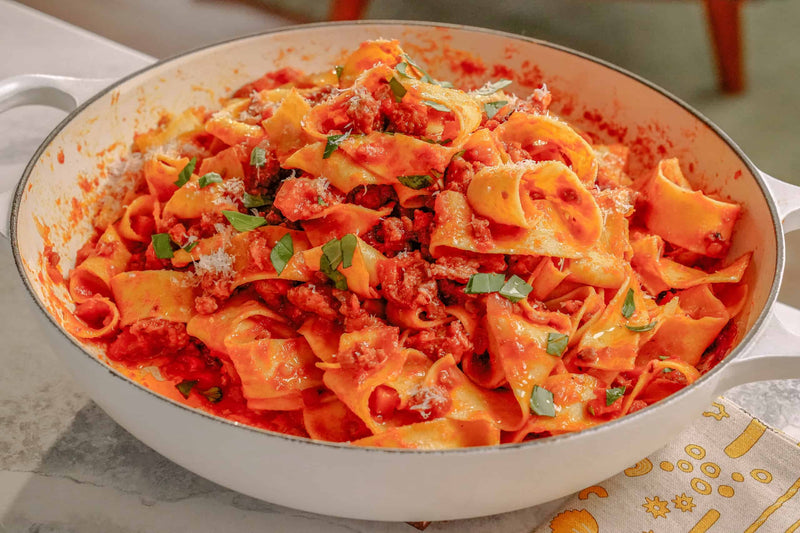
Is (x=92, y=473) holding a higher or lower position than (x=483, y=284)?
lower

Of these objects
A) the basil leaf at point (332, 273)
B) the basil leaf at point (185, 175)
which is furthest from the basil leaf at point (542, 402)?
the basil leaf at point (185, 175)

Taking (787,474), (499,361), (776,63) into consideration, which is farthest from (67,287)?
(776,63)

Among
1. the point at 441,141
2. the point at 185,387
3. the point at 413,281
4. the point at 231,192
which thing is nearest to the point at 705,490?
the point at 413,281

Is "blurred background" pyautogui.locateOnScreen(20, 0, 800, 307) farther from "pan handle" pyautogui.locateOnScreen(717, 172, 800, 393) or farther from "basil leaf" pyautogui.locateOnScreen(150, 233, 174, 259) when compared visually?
"basil leaf" pyautogui.locateOnScreen(150, 233, 174, 259)

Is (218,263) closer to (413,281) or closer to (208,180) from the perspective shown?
(208,180)

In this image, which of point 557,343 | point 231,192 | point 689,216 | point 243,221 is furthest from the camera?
A: point 689,216

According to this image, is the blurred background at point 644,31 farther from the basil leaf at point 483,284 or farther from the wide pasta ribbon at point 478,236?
the basil leaf at point 483,284
